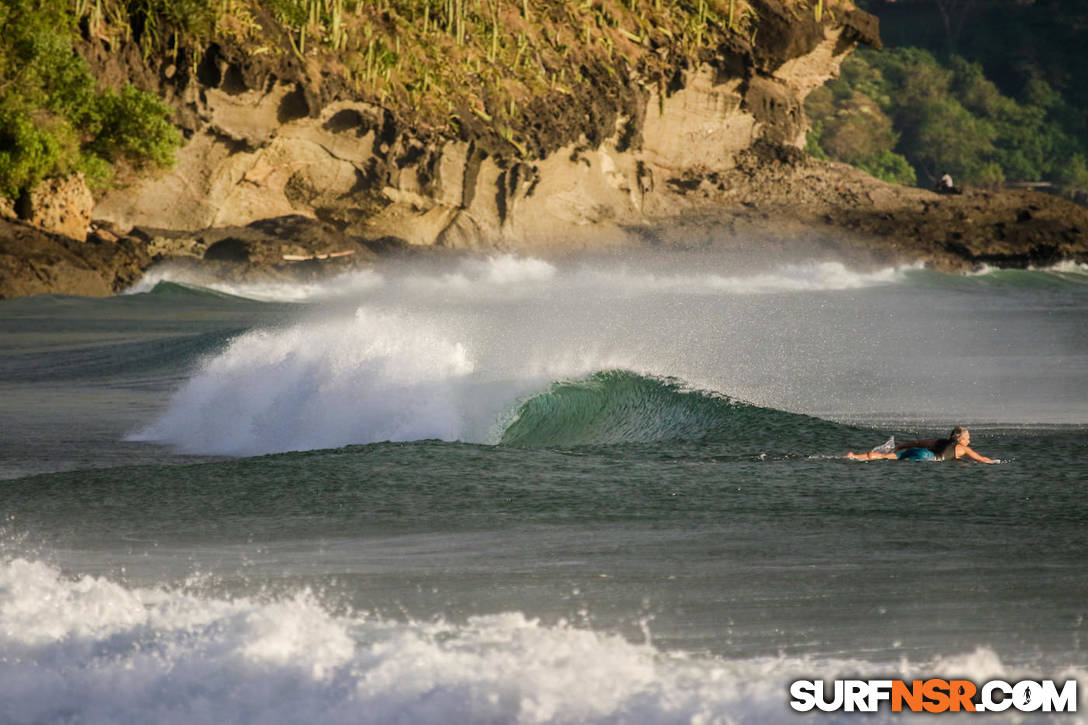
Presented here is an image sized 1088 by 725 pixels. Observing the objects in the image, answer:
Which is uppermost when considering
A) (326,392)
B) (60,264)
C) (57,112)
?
(57,112)

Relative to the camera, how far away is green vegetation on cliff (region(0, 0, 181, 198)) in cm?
3116

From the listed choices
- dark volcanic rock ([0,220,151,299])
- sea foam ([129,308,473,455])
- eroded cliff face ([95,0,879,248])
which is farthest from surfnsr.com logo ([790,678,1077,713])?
eroded cliff face ([95,0,879,248])

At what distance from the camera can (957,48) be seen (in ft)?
304

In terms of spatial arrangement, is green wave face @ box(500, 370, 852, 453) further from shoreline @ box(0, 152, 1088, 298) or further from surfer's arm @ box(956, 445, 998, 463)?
shoreline @ box(0, 152, 1088, 298)

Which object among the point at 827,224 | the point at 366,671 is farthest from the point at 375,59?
the point at 366,671

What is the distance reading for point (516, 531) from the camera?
7.41 m

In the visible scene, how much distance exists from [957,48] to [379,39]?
61930 mm

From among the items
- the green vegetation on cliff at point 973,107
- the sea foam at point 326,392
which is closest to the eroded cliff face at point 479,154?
the sea foam at point 326,392

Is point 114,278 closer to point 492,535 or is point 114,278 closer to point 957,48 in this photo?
point 492,535

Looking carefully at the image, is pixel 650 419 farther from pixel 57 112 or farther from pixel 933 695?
pixel 57 112

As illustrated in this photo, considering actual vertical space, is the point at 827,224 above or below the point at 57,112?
below

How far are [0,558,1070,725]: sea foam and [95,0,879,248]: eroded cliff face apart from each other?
3142 cm

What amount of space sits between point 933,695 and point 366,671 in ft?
6.17

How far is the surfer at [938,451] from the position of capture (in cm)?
937
